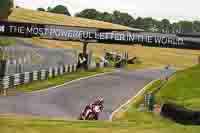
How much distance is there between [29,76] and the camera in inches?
1302

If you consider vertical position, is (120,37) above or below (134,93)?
above

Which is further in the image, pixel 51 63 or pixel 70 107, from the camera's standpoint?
pixel 51 63

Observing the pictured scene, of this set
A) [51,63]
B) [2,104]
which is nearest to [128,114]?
[2,104]

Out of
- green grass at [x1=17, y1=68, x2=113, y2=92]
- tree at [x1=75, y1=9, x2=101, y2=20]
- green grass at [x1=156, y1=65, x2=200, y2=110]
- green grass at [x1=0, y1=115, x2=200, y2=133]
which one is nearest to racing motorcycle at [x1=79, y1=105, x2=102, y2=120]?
green grass at [x1=0, y1=115, x2=200, y2=133]

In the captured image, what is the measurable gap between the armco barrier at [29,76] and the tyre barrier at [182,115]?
1247 cm

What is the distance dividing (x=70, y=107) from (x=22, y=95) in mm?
3928

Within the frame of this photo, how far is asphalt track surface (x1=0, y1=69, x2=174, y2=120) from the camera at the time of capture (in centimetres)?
2297

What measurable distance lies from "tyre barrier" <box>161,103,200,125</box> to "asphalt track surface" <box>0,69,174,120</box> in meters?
4.16

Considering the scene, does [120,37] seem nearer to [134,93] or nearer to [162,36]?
[162,36]

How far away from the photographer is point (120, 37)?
40375 millimetres

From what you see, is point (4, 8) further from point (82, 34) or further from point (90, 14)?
point (90, 14)

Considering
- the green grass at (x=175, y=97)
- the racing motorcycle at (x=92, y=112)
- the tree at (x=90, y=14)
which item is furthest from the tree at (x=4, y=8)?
the tree at (x=90, y=14)

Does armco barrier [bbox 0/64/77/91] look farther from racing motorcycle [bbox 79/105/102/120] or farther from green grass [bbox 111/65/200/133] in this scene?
racing motorcycle [bbox 79/105/102/120]

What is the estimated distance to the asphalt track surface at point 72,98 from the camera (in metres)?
23.0
